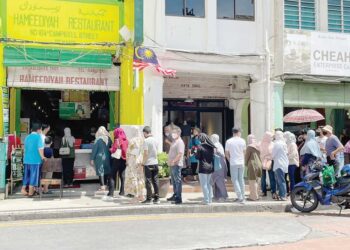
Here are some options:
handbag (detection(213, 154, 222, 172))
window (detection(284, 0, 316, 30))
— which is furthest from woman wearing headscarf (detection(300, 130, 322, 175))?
window (detection(284, 0, 316, 30))

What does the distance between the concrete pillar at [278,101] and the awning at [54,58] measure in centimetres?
522

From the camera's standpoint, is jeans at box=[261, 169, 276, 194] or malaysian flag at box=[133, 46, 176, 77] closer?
jeans at box=[261, 169, 276, 194]

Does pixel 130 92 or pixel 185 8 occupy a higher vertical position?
pixel 185 8

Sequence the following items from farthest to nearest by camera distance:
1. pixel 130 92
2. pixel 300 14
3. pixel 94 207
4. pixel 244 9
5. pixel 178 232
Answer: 1. pixel 300 14
2. pixel 244 9
3. pixel 130 92
4. pixel 94 207
5. pixel 178 232

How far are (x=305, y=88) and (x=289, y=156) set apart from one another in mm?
3813

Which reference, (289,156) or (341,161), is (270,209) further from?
(341,161)

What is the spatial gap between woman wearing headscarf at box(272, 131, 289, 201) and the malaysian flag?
3697 millimetres

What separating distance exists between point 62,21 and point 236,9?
17.4 ft

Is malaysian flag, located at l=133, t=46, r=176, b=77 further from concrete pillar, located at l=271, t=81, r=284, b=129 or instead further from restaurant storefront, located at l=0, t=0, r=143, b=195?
concrete pillar, located at l=271, t=81, r=284, b=129

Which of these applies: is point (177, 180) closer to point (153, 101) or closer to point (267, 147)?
point (267, 147)

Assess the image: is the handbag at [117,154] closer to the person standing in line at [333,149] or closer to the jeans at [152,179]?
the jeans at [152,179]

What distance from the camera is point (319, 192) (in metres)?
10.1

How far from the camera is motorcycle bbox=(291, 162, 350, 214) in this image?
387 inches

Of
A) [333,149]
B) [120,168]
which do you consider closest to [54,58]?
[120,168]
